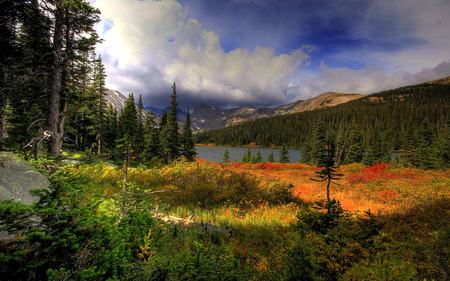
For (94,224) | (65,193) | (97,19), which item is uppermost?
(97,19)

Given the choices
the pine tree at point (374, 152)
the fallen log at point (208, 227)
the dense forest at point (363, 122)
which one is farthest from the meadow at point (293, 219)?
the dense forest at point (363, 122)

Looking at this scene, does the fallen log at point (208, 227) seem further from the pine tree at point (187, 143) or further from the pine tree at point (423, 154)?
the pine tree at point (423, 154)

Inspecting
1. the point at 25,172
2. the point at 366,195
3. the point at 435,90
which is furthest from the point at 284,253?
the point at 435,90

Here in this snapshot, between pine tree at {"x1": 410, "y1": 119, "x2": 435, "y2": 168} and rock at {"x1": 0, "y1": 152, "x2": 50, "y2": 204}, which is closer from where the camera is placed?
rock at {"x1": 0, "y1": 152, "x2": 50, "y2": 204}

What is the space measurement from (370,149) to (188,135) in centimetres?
3843

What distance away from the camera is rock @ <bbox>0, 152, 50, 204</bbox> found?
4.97 m

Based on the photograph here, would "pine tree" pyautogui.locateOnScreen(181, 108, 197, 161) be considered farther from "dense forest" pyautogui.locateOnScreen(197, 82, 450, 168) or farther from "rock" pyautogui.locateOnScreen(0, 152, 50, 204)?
"dense forest" pyautogui.locateOnScreen(197, 82, 450, 168)

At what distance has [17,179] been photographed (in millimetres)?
5465

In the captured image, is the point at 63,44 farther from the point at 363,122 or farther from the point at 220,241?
the point at 363,122

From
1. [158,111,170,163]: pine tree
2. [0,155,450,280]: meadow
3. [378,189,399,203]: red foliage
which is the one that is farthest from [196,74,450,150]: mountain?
[0,155,450,280]: meadow

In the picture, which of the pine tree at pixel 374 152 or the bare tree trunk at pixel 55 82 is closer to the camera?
the bare tree trunk at pixel 55 82

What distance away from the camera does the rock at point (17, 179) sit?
16.3 ft

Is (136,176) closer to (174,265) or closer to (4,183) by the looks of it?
(4,183)

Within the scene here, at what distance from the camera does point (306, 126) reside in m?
166
